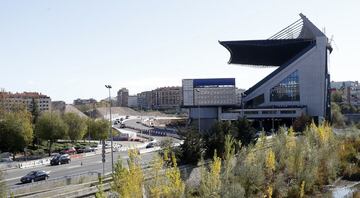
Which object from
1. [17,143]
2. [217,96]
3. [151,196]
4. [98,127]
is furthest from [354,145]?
[217,96]

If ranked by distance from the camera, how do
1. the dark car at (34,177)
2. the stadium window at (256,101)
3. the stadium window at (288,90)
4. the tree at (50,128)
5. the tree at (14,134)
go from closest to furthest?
the dark car at (34,177) < the tree at (14,134) < the tree at (50,128) < the stadium window at (288,90) < the stadium window at (256,101)

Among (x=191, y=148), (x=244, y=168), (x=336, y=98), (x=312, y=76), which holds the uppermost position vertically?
(x=312, y=76)

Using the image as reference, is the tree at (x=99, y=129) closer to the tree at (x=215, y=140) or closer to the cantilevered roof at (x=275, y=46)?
the cantilevered roof at (x=275, y=46)

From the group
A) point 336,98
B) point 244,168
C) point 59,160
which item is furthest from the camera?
point 336,98

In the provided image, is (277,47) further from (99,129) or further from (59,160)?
(59,160)

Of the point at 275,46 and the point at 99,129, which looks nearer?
the point at 99,129

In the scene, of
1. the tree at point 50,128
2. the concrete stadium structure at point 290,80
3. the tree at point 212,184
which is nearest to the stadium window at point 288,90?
the concrete stadium structure at point 290,80

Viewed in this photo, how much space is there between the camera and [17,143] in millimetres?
56812

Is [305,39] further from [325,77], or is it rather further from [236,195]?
[236,195]

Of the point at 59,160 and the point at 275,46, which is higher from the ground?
the point at 275,46

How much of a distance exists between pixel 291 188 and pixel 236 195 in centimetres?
993

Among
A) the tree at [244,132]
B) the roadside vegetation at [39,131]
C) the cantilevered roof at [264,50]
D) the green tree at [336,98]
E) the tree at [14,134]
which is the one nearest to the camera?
the tree at [244,132]

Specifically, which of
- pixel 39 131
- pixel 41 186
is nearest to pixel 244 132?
pixel 41 186

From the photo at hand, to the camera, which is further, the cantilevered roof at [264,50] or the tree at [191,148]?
the cantilevered roof at [264,50]
